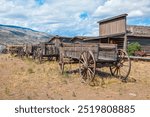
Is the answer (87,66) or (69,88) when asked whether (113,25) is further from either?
(69,88)

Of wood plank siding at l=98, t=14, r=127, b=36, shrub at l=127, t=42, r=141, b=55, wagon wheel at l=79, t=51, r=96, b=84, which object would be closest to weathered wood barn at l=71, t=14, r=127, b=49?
wood plank siding at l=98, t=14, r=127, b=36

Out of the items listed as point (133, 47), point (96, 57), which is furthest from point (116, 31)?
point (96, 57)

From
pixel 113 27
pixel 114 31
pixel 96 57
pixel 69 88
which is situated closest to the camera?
pixel 69 88

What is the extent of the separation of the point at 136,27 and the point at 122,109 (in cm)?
2818

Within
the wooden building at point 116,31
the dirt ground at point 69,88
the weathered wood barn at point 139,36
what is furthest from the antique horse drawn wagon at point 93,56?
the weathered wood barn at point 139,36

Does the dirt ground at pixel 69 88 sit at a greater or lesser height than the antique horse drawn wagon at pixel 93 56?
lesser

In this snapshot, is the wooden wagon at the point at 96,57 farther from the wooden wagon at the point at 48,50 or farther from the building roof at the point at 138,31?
→ the building roof at the point at 138,31

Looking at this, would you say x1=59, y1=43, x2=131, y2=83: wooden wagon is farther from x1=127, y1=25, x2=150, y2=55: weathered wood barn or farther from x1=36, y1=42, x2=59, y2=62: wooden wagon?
x1=127, y1=25, x2=150, y2=55: weathered wood barn

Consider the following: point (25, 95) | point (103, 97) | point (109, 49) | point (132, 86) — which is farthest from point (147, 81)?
point (25, 95)

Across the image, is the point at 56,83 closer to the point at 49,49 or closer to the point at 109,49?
the point at 109,49

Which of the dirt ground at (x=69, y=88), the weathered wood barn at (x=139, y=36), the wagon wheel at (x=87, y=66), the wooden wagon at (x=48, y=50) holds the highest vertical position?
the weathered wood barn at (x=139, y=36)

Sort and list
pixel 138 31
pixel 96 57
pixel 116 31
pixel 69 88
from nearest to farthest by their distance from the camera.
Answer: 1. pixel 69 88
2. pixel 96 57
3. pixel 138 31
4. pixel 116 31

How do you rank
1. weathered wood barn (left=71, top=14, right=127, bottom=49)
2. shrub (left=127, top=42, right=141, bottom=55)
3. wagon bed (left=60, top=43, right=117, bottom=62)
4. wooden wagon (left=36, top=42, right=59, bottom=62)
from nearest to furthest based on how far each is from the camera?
1. wagon bed (left=60, top=43, right=117, bottom=62)
2. wooden wagon (left=36, top=42, right=59, bottom=62)
3. shrub (left=127, top=42, right=141, bottom=55)
4. weathered wood barn (left=71, top=14, right=127, bottom=49)

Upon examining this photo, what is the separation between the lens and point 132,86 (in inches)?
479
